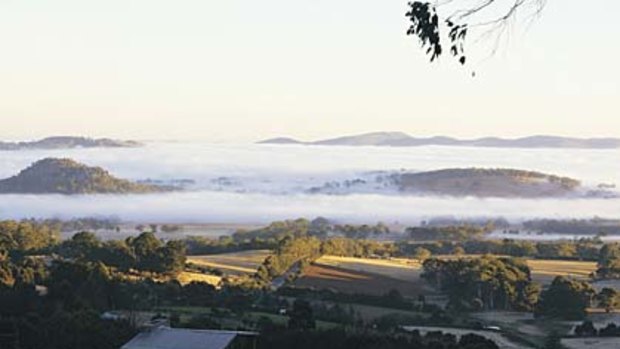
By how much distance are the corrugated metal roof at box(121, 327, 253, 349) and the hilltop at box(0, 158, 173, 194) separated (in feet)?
412

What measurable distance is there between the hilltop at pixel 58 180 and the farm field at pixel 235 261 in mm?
85617

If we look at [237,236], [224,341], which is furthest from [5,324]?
[237,236]

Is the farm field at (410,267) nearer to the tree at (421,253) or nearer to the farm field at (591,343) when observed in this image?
the tree at (421,253)

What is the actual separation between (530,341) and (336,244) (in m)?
40.6

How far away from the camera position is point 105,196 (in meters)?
161

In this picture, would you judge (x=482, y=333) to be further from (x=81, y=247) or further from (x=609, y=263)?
(x=609, y=263)

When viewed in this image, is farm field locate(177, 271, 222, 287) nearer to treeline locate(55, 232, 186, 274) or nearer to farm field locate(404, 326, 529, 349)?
treeline locate(55, 232, 186, 274)

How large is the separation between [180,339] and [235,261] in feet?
127

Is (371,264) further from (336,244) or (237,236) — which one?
(237,236)

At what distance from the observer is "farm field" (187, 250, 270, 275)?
212 feet

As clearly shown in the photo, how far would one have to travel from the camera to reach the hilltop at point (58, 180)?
6112 inches

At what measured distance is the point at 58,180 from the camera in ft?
512

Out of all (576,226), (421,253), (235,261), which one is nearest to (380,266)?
(235,261)

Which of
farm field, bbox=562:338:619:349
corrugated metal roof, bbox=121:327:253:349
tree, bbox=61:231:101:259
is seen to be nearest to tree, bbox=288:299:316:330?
corrugated metal roof, bbox=121:327:253:349
